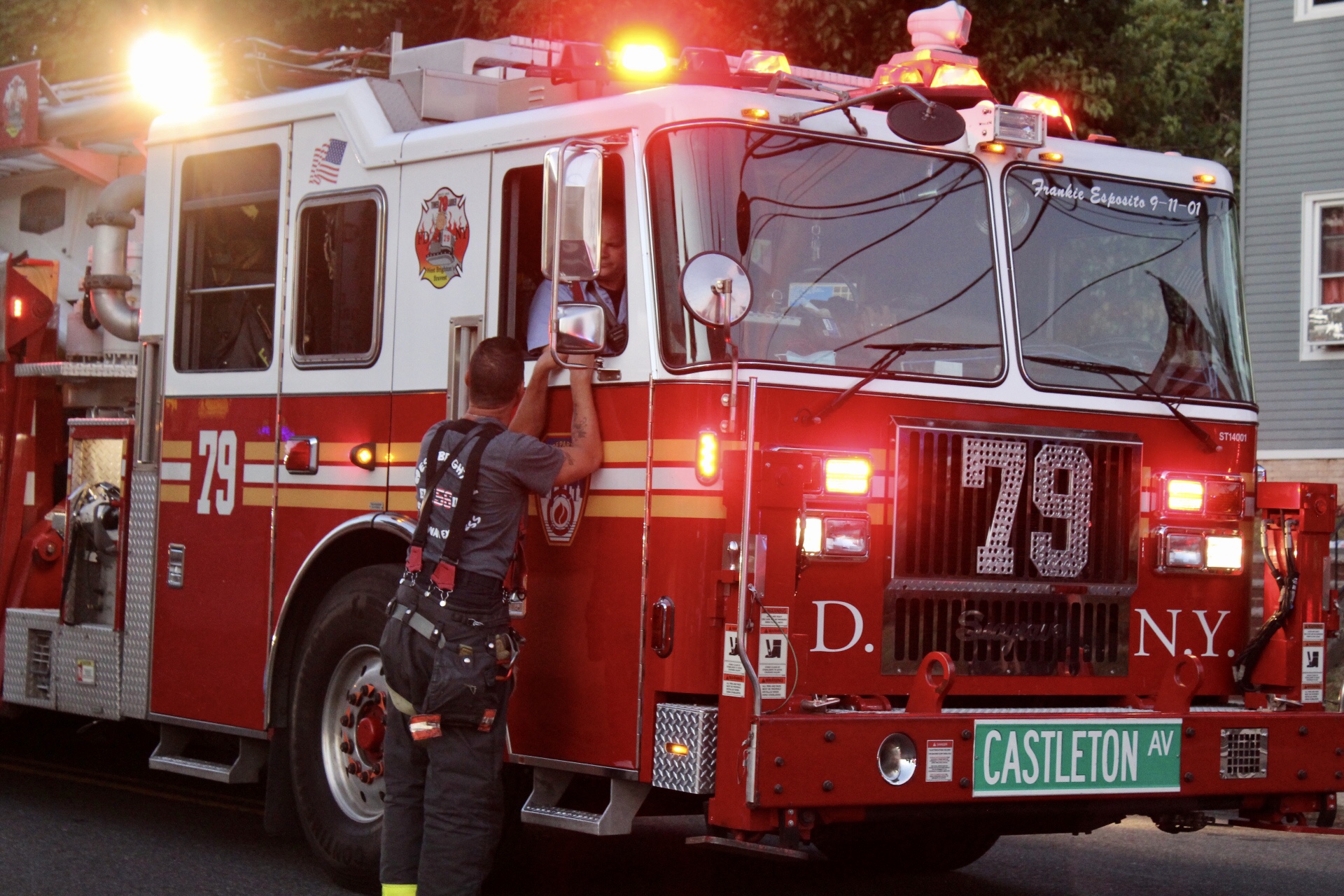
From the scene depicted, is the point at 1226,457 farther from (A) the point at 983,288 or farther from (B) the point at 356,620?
(B) the point at 356,620

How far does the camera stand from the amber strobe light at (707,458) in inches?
224

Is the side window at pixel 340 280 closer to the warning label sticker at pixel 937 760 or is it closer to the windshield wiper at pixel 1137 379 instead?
the windshield wiper at pixel 1137 379

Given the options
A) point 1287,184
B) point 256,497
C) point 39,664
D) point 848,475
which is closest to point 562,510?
point 848,475

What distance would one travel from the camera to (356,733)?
22.6 ft

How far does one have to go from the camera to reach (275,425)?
24.4 feet

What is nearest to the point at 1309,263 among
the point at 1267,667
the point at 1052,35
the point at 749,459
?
the point at 1052,35

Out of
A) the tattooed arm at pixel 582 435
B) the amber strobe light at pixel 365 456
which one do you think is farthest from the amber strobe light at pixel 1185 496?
the amber strobe light at pixel 365 456

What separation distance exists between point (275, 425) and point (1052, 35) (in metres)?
10.5

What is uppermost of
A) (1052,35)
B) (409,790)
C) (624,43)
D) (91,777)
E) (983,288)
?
(1052,35)

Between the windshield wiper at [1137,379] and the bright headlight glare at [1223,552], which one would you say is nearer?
the windshield wiper at [1137,379]

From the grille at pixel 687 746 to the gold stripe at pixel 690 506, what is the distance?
1.88ft

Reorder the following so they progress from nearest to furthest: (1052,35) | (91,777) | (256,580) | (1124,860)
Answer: (256,580) < (1124,860) < (91,777) < (1052,35)

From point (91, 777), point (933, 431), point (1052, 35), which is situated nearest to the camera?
point (933, 431)

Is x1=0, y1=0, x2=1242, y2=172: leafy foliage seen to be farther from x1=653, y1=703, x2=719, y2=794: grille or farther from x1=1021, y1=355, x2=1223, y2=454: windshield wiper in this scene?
x1=653, y1=703, x2=719, y2=794: grille
